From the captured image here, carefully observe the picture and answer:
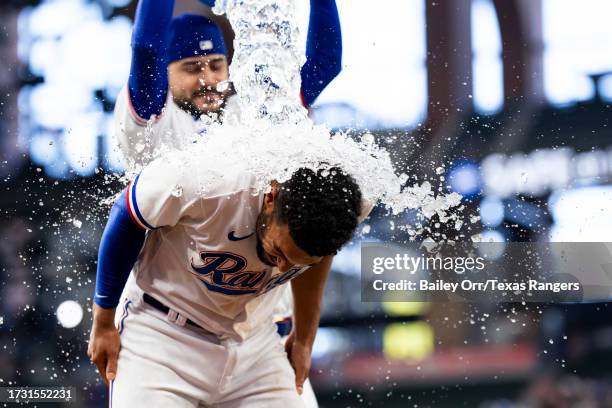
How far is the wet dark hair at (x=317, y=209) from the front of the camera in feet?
5.37

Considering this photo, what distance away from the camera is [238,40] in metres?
2.75

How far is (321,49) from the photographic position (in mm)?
2516

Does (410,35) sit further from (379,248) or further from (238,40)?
(238,40)

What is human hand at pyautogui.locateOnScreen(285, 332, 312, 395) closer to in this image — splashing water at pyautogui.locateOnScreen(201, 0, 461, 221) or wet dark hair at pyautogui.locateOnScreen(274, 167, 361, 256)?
splashing water at pyautogui.locateOnScreen(201, 0, 461, 221)

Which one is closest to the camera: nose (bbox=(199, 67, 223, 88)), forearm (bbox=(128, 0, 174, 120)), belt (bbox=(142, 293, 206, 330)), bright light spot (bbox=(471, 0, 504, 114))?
belt (bbox=(142, 293, 206, 330))

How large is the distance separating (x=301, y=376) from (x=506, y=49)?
2.44 meters

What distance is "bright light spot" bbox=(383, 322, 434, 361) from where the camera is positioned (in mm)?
4203

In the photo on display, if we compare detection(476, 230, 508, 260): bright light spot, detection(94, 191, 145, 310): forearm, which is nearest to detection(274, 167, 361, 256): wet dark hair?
detection(94, 191, 145, 310): forearm

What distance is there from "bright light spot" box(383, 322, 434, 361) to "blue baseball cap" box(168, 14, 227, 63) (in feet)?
6.45

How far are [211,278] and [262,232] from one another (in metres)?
0.23

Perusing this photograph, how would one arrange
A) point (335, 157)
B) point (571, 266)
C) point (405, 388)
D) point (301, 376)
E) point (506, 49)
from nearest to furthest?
point (335, 157) < point (301, 376) < point (571, 266) < point (506, 49) < point (405, 388)

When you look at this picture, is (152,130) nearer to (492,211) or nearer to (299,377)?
(299,377)

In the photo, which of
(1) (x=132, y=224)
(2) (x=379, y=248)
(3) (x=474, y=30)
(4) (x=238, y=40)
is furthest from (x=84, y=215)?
(1) (x=132, y=224)

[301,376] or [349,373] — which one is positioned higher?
[301,376]
